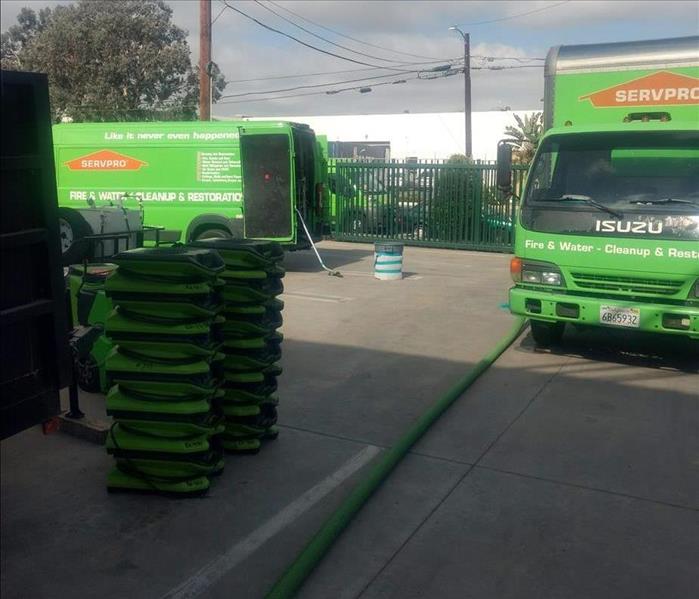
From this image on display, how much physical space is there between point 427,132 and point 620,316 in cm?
3533

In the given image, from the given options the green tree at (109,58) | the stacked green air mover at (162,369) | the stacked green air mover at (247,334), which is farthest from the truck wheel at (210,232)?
the green tree at (109,58)

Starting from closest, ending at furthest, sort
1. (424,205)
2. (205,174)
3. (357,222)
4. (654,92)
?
(654,92)
(205,174)
(424,205)
(357,222)

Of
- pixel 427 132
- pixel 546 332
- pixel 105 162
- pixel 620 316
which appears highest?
pixel 427 132

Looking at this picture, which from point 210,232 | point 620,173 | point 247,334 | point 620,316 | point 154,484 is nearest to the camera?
point 154,484

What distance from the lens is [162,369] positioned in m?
4.91

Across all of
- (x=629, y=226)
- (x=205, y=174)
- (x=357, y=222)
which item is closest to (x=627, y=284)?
(x=629, y=226)

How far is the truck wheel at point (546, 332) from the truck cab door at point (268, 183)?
637cm

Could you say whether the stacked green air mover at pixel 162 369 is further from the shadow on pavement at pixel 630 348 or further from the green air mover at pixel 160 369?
the shadow on pavement at pixel 630 348

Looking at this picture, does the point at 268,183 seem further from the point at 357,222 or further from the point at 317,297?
the point at 357,222

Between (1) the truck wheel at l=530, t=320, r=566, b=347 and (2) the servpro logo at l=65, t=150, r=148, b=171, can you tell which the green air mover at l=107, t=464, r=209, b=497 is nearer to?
(1) the truck wheel at l=530, t=320, r=566, b=347

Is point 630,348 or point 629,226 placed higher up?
point 629,226

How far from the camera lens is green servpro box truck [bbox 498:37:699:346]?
295 inches

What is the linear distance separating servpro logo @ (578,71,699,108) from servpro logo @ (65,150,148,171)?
9181 millimetres

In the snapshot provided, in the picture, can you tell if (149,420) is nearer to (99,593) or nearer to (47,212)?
(99,593)
